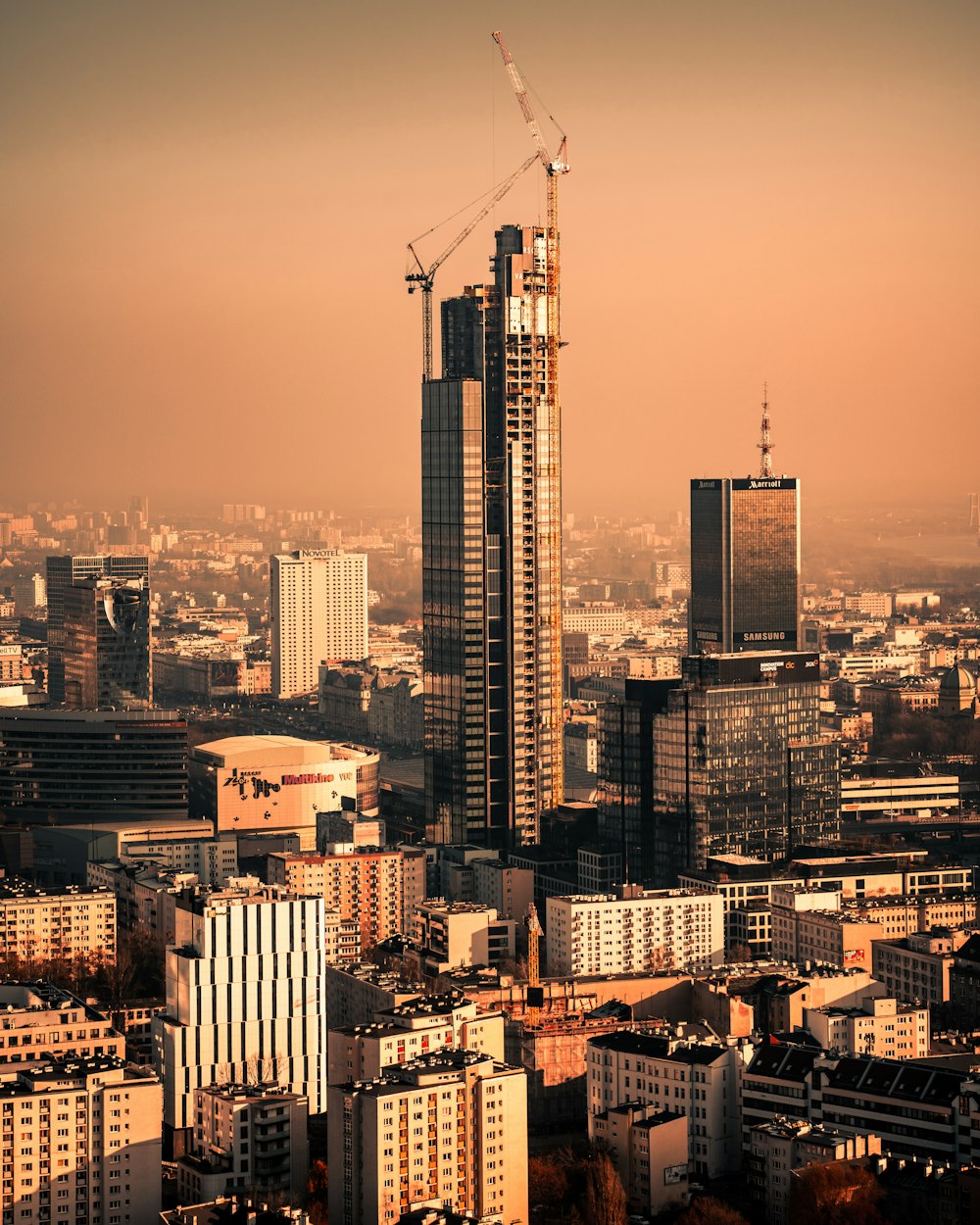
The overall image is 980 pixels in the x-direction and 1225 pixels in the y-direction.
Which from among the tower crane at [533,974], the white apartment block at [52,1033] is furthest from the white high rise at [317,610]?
the white apartment block at [52,1033]

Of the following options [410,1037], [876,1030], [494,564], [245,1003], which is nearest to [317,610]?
[494,564]

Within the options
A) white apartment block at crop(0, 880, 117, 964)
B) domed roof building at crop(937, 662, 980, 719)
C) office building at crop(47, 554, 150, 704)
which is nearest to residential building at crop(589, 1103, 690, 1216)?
white apartment block at crop(0, 880, 117, 964)

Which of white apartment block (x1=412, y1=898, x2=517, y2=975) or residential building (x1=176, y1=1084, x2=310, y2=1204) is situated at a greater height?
white apartment block (x1=412, y1=898, x2=517, y2=975)

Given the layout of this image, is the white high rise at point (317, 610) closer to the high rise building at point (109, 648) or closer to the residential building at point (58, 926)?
the high rise building at point (109, 648)

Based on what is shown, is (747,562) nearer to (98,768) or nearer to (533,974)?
(98,768)

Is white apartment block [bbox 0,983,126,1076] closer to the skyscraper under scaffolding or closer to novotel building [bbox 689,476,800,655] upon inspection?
the skyscraper under scaffolding

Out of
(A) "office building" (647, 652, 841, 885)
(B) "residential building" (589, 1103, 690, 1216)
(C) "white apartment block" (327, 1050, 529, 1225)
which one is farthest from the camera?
(A) "office building" (647, 652, 841, 885)
